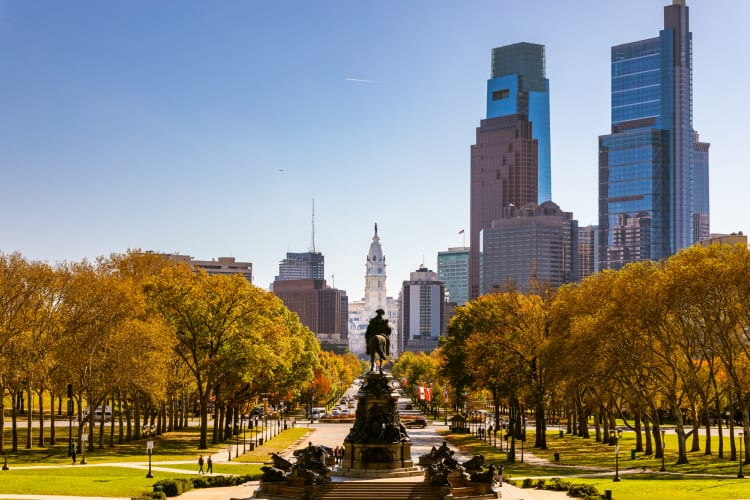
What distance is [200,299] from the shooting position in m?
84.8

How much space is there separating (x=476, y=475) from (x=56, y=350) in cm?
4180

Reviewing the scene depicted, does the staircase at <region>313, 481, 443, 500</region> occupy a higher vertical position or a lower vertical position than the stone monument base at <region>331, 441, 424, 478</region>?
lower

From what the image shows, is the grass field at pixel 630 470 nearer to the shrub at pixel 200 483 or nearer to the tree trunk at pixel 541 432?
the tree trunk at pixel 541 432

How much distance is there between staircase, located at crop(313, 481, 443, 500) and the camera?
46656mm

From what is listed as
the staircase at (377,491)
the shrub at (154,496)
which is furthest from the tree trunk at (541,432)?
the shrub at (154,496)

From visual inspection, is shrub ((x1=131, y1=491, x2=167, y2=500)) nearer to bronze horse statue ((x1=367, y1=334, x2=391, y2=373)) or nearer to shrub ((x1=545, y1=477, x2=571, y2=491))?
bronze horse statue ((x1=367, y1=334, x2=391, y2=373))

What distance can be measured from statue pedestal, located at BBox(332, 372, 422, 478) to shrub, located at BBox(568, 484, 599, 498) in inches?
354

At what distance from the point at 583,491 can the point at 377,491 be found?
12.9 m

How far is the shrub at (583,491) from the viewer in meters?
51.1

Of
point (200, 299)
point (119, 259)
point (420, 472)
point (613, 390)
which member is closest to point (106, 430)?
point (119, 259)

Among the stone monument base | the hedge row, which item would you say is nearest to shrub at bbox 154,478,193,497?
the hedge row

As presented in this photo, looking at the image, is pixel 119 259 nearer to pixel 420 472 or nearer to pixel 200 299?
pixel 200 299

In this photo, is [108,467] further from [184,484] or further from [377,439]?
[377,439]

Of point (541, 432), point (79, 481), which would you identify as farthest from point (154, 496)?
point (541, 432)
